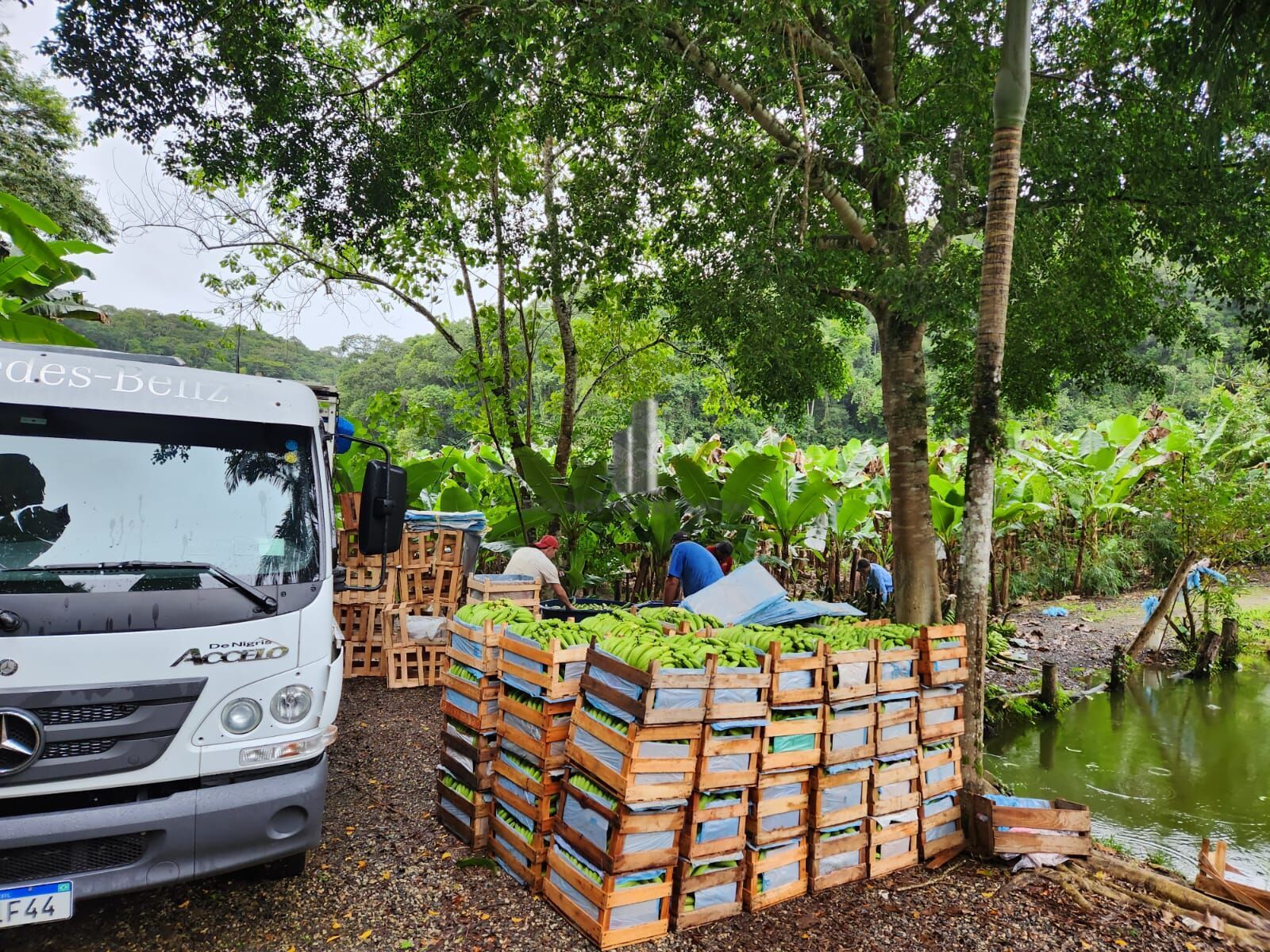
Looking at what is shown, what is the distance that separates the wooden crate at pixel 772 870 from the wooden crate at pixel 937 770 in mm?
1081

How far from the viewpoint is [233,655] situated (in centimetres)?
376

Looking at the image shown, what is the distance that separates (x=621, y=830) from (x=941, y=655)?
8.64 feet

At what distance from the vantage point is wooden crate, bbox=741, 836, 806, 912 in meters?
4.39

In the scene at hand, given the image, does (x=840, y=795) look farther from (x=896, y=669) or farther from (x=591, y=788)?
(x=591, y=788)

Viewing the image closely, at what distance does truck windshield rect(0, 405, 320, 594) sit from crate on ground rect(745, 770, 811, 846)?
2.82 metres

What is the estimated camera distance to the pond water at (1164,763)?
25.9ft

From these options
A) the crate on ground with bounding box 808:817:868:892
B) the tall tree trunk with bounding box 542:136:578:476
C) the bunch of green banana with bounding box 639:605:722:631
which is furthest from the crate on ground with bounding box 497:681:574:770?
the tall tree trunk with bounding box 542:136:578:476

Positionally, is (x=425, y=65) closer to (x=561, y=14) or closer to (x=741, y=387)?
(x=561, y=14)

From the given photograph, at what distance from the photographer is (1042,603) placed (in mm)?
18109

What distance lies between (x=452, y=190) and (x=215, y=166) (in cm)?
299

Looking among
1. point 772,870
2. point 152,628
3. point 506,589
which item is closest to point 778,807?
point 772,870

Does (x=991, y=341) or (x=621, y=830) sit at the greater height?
(x=991, y=341)

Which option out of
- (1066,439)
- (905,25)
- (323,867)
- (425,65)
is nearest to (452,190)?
(425,65)

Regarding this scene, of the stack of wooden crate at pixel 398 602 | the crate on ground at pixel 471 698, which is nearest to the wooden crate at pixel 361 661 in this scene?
the stack of wooden crate at pixel 398 602
